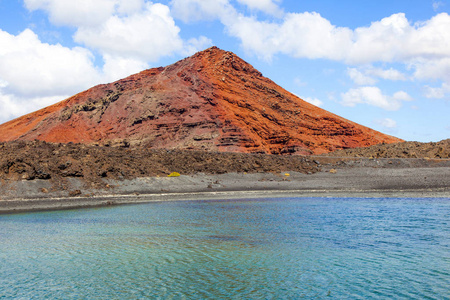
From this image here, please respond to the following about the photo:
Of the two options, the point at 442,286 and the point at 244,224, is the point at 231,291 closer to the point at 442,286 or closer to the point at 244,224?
the point at 442,286

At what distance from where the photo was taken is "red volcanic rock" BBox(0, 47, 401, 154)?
197 ft

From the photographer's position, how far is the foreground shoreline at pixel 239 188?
2403cm

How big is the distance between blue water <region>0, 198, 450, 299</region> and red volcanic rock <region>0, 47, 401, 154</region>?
3831cm

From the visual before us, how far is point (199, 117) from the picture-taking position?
203ft

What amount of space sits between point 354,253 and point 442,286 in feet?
10.2

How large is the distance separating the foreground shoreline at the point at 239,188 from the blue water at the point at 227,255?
174 inches

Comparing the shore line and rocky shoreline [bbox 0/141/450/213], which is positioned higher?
rocky shoreline [bbox 0/141/450/213]

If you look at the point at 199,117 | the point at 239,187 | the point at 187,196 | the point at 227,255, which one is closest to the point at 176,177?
the point at 187,196

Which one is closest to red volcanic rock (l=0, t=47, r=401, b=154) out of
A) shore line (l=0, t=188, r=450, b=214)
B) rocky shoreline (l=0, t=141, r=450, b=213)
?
rocky shoreline (l=0, t=141, r=450, b=213)

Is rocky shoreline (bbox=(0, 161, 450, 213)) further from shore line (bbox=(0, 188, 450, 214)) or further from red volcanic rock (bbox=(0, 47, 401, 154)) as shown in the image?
red volcanic rock (bbox=(0, 47, 401, 154))

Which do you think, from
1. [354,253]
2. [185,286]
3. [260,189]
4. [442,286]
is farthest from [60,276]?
[260,189]

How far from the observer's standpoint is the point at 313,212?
20.2 meters

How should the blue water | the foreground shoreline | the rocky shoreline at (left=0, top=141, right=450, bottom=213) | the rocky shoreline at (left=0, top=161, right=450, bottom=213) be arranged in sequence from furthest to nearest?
the rocky shoreline at (left=0, top=141, right=450, bottom=213), the rocky shoreline at (left=0, top=161, right=450, bottom=213), the foreground shoreline, the blue water

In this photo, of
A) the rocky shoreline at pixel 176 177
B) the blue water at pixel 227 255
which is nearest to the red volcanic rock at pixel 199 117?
the rocky shoreline at pixel 176 177
